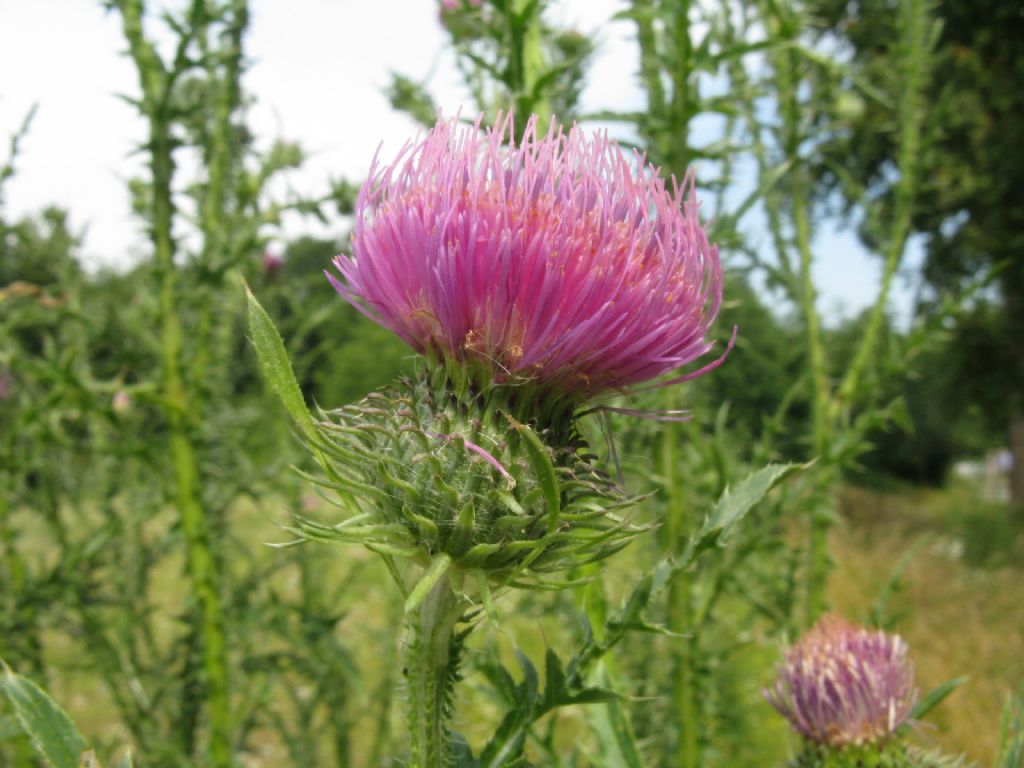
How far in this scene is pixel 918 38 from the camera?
12.0ft

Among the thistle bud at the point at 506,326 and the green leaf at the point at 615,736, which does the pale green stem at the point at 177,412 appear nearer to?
the green leaf at the point at 615,736

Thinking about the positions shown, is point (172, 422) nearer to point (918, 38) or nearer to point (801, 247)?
point (801, 247)

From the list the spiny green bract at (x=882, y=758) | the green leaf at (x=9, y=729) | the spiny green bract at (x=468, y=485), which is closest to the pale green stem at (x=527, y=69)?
the spiny green bract at (x=468, y=485)

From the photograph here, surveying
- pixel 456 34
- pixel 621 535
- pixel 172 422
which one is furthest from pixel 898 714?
pixel 456 34

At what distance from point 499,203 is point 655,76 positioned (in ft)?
3.87

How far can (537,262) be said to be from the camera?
1.21 metres

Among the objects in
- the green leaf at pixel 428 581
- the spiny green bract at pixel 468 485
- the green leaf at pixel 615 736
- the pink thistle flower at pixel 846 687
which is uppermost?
the spiny green bract at pixel 468 485

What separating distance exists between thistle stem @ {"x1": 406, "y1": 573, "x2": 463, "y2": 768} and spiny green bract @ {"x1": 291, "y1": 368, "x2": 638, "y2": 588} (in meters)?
0.08

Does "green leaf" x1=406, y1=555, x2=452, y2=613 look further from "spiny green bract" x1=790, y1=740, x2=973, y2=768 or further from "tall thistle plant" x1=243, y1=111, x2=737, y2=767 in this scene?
"spiny green bract" x1=790, y1=740, x2=973, y2=768

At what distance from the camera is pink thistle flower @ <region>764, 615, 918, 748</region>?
1908mm

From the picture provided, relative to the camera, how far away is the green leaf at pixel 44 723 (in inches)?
45.3

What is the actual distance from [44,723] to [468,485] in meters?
0.69

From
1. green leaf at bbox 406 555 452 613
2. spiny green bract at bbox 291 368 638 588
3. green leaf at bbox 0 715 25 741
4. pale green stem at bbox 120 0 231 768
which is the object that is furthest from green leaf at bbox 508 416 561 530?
pale green stem at bbox 120 0 231 768

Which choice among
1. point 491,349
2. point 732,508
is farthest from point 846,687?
point 491,349
